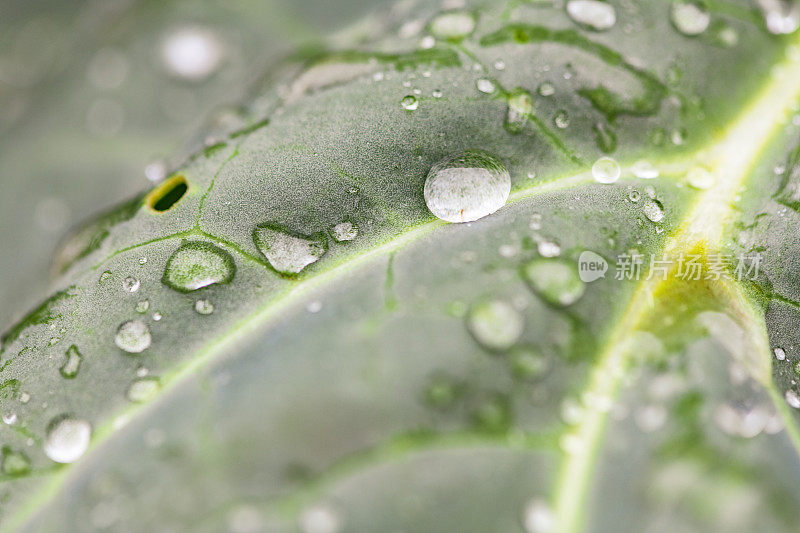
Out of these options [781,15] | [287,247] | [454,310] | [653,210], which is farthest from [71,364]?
[781,15]

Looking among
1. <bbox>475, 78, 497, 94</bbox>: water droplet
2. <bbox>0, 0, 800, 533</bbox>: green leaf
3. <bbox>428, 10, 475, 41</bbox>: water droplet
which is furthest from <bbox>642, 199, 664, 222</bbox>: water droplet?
<bbox>428, 10, 475, 41</bbox>: water droplet

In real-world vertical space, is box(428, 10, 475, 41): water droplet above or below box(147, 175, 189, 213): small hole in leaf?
below

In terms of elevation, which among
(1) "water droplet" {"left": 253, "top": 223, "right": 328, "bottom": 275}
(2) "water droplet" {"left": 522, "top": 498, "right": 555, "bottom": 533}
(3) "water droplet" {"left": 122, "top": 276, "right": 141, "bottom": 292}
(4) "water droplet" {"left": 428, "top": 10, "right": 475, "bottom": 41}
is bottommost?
(2) "water droplet" {"left": 522, "top": 498, "right": 555, "bottom": 533}

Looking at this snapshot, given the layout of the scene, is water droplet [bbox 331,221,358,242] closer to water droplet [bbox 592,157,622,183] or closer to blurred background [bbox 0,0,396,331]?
water droplet [bbox 592,157,622,183]

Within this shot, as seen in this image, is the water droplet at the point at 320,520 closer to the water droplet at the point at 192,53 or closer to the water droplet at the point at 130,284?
the water droplet at the point at 130,284

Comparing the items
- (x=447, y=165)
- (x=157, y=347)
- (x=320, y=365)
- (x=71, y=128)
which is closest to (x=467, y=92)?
(x=447, y=165)

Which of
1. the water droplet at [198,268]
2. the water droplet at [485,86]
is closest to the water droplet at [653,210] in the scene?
the water droplet at [485,86]

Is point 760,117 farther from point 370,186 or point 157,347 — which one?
point 157,347

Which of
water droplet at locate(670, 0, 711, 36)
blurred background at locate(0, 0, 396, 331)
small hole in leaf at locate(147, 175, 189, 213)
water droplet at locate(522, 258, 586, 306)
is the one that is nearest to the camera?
water droplet at locate(522, 258, 586, 306)
